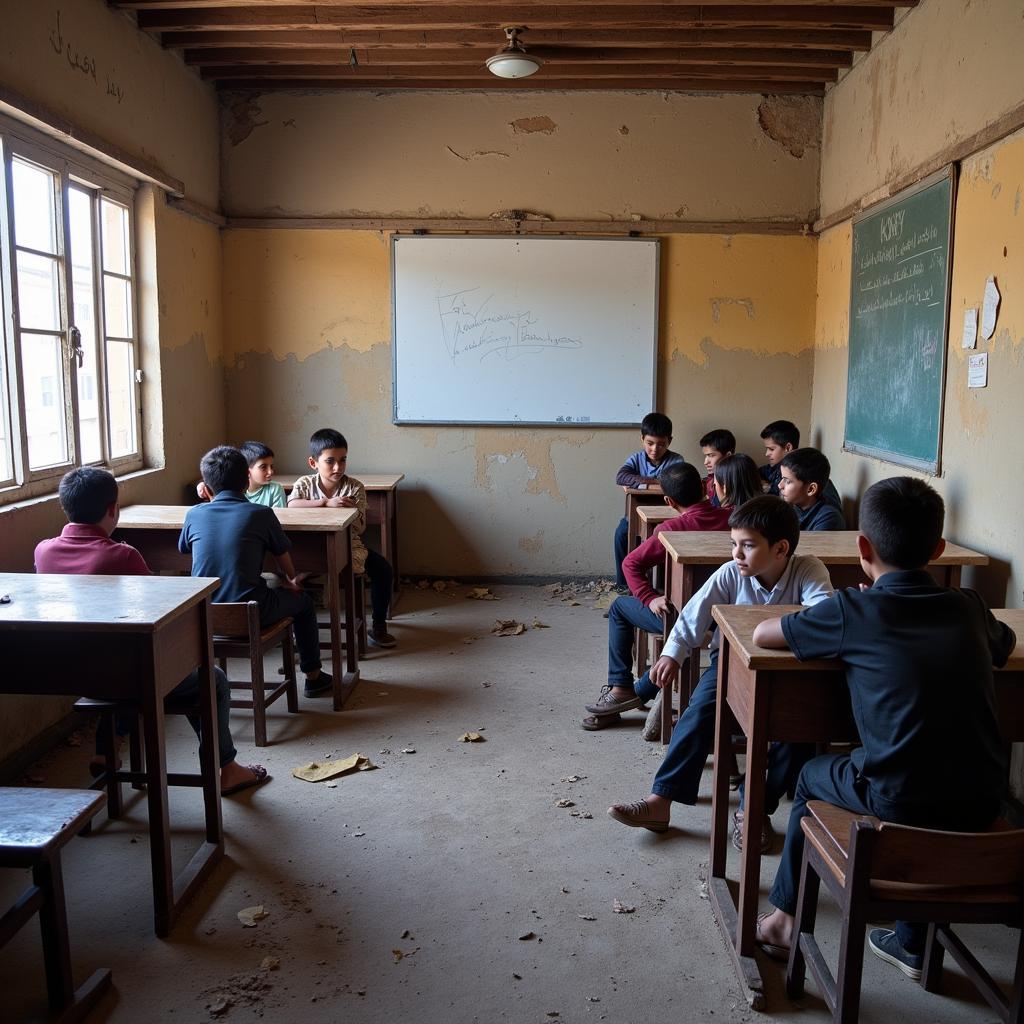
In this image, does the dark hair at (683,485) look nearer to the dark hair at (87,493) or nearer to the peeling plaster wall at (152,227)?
the dark hair at (87,493)

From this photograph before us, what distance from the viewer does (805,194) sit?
579cm

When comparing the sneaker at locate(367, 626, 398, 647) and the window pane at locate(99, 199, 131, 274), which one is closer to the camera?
the window pane at locate(99, 199, 131, 274)

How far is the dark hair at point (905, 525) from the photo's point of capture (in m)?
1.79

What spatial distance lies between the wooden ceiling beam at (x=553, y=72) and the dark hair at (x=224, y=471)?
3058 mm

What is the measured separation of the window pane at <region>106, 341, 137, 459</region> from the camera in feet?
14.7

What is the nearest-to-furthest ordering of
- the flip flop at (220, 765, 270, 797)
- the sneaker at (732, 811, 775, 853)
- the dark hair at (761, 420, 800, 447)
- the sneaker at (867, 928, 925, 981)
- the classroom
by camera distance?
1. the sneaker at (867, 928, 925, 981)
2. the classroom
3. the sneaker at (732, 811, 775, 853)
4. the flip flop at (220, 765, 270, 797)
5. the dark hair at (761, 420, 800, 447)

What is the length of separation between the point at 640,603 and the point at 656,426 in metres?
2.17

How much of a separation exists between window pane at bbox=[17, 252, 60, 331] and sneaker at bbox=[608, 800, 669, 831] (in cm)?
301

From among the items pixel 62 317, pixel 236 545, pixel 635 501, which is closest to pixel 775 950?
pixel 236 545

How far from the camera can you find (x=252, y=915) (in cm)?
235

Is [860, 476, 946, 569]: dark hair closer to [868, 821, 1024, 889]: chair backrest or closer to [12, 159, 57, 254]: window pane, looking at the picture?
[868, 821, 1024, 889]: chair backrest

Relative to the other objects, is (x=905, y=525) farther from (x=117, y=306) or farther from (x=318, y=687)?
(x=117, y=306)

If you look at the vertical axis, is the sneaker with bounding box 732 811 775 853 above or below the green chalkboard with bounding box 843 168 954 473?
below

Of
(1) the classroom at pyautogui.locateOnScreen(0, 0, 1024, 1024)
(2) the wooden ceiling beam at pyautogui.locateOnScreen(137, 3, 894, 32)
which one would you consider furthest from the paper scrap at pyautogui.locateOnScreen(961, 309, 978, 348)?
(2) the wooden ceiling beam at pyautogui.locateOnScreen(137, 3, 894, 32)
